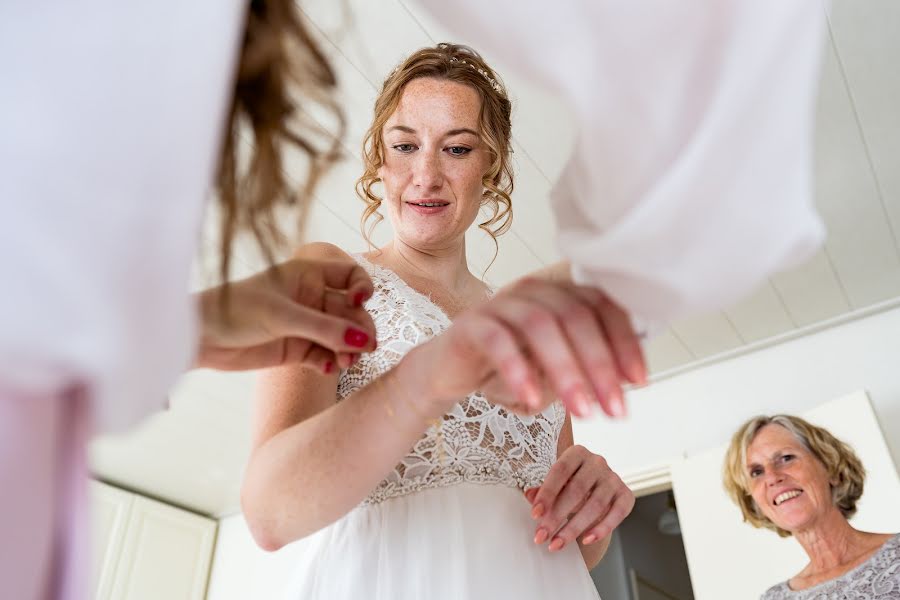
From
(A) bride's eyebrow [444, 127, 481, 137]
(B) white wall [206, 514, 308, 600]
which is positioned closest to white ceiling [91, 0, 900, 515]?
(A) bride's eyebrow [444, 127, 481, 137]

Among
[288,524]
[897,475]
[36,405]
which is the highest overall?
[897,475]

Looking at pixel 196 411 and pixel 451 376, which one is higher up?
pixel 196 411

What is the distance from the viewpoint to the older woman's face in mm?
2775

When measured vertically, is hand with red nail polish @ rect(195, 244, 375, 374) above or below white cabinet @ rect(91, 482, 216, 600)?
below

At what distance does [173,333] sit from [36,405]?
0.07 metres

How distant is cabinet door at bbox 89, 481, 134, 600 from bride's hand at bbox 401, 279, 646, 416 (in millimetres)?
4478

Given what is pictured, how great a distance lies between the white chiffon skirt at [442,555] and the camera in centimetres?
93

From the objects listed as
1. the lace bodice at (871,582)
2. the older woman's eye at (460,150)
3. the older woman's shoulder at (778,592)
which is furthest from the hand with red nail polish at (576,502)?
the older woman's shoulder at (778,592)

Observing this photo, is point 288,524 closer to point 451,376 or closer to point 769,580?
point 451,376

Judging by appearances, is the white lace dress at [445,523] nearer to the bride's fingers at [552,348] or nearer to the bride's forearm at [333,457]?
the bride's forearm at [333,457]

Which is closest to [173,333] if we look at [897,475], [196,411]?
[897,475]

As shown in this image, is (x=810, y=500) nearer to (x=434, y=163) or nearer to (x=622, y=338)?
(x=434, y=163)

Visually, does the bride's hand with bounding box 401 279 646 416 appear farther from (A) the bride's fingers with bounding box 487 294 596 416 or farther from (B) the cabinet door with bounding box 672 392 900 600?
(B) the cabinet door with bounding box 672 392 900 600

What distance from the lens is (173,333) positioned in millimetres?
373
